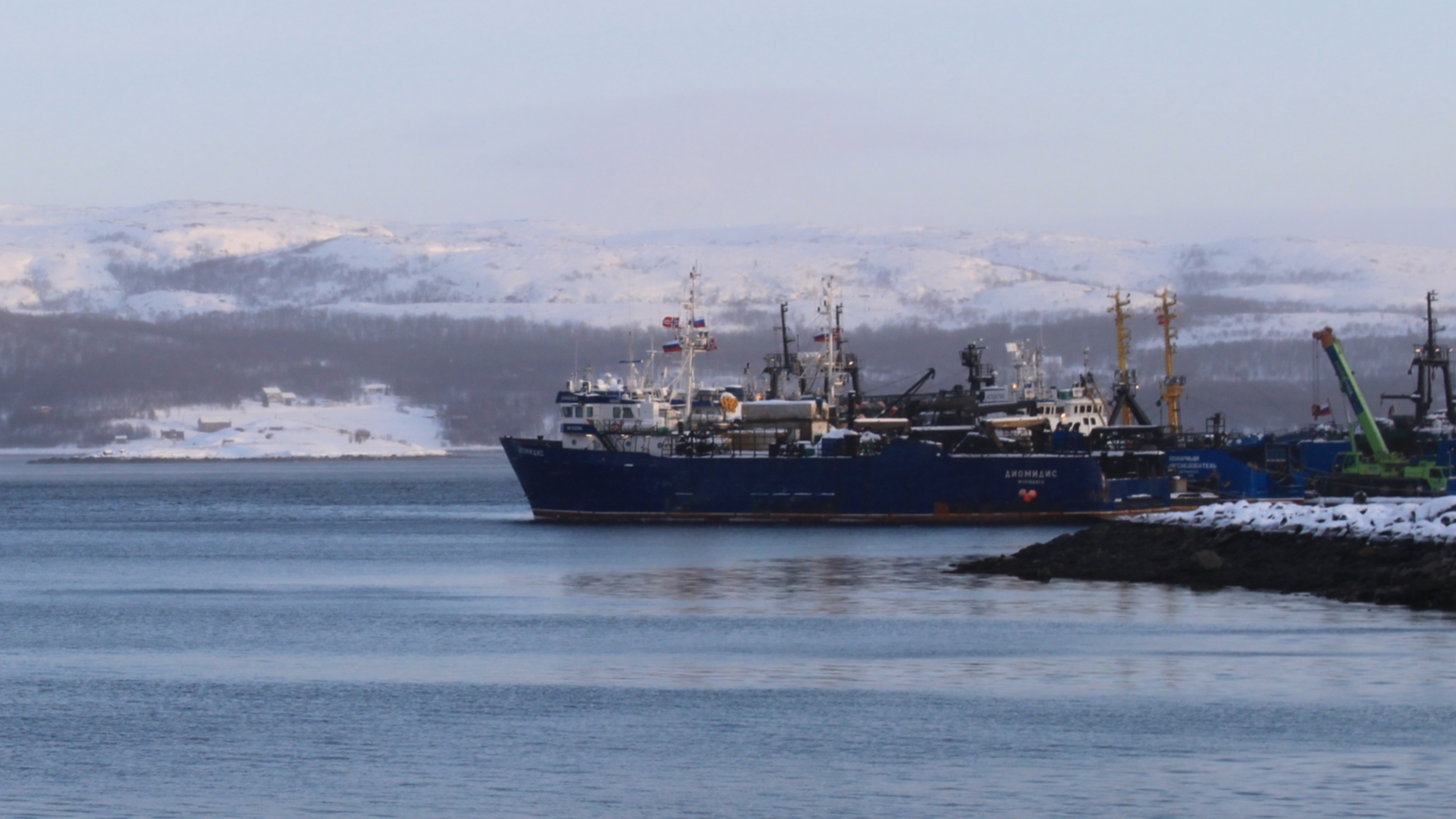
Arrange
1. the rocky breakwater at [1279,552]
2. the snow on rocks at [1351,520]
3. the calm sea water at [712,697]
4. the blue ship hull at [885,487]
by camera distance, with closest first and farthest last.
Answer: the calm sea water at [712,697] → the rocky breakwater at [1279,552] → the snow on rocks at [1351,520] → the blue ship hull at [885,487]

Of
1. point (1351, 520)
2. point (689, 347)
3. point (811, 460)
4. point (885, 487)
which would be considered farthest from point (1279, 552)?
point (689, 347)

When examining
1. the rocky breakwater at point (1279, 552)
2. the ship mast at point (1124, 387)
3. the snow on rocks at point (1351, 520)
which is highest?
the ship mast at point (1124, 387)

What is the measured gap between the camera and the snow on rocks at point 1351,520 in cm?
4378

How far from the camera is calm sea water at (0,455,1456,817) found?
71.3ft

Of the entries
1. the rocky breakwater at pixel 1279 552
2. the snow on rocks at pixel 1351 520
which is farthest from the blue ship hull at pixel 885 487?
the snow on rocks at pixel 1351 520

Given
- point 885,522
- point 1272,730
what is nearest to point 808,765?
point 1272,730

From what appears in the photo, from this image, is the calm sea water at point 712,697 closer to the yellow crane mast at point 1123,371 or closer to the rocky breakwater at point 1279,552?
the rocky breakwater at point 1279,552

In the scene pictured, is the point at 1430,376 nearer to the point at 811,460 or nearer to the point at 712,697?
the point at 811,460

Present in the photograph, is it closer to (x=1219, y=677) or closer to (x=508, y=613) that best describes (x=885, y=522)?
(x=508, y=613)

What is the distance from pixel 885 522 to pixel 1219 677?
45525mm

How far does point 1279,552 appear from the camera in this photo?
1853 inches

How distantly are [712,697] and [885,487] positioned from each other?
46.9 metres

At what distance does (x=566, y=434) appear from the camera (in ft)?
263

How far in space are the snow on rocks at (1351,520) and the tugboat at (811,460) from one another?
22.3m
